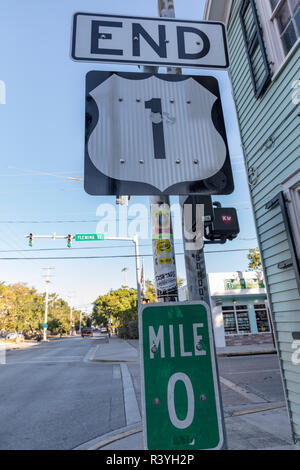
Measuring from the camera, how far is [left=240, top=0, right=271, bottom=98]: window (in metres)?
4.60

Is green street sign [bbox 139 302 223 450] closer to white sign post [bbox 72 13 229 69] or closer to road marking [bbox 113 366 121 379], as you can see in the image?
white sign post [bbox 72 13 229 69]

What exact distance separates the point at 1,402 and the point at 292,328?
731cm

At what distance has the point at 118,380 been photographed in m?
10.0

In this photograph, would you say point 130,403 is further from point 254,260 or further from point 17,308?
point 17,308

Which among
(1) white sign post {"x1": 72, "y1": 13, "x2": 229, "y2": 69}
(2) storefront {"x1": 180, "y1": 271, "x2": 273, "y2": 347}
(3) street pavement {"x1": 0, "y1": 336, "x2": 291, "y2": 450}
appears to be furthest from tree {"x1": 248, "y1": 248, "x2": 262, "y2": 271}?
(1) white sign post {"x1": 72, "y1": 13, "x2": 229, "y2": 69}

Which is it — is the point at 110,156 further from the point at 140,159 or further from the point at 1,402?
the point at 1,402

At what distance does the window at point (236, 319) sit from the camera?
1956cm

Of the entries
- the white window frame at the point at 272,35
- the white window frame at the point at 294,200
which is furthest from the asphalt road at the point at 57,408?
the white window frame at the point at 272,35

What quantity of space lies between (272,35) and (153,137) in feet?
14.4

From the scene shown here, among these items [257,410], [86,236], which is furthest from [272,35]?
[86,236]

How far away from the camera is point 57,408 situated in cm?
672

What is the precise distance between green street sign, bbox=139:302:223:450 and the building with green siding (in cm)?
302

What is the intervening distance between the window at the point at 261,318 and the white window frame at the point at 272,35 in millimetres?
18401
